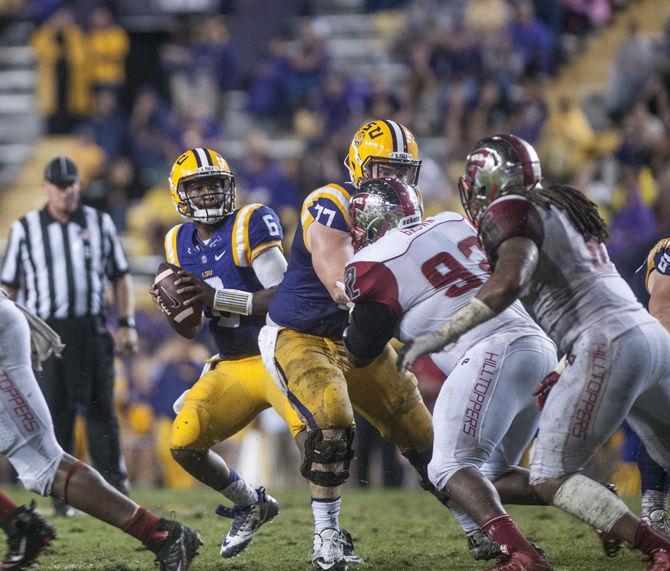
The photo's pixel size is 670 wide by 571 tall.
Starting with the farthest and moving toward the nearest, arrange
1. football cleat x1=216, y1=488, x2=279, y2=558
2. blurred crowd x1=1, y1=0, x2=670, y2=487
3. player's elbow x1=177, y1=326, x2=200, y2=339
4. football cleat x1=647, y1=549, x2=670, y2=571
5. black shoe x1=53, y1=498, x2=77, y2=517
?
blurred crowd x1=1, y1=0, x2=670, y2=487, black shoe x1=53, y1=498, x2=77, y2=517, player's elbow x1=177, y1=326, x2=200, y2=339, football cleat x1=216, y1=488, x2=279, y2=558, football cleat x1=647, y1=549, x2=670, y2=571

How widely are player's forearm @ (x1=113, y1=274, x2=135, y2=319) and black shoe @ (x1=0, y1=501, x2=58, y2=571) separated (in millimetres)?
2938

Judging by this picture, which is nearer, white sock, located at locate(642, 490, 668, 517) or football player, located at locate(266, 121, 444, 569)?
football player, located at locate(266, 121, 444, 569)

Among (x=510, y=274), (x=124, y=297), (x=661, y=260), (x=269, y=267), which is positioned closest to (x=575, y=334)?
(x=510, y=274)

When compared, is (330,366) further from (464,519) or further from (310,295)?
(464,519)

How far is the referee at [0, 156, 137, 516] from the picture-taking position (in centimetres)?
725

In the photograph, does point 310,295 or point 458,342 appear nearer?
point 458,342

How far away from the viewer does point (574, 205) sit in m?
4.23

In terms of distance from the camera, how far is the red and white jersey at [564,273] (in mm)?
4090

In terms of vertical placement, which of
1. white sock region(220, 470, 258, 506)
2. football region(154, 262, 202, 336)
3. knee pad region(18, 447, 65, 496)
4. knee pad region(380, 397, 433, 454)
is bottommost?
white sock region(220, 470, 258, 506)

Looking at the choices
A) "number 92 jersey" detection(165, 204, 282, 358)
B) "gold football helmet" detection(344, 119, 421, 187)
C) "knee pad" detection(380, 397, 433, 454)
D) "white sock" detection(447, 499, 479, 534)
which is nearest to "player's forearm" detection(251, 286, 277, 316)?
"number 92 jersey" detection(165, 204, 282, 358)

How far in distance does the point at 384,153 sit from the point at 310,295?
29.0 inches

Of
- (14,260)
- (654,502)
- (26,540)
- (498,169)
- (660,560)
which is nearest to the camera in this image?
(660,560)

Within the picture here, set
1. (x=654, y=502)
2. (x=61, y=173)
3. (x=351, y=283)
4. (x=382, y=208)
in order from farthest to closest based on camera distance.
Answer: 1. (x=61, y=173)
2. (x=654, y=502)
3. (x=382, y=208)
4. (x=351, y=283)

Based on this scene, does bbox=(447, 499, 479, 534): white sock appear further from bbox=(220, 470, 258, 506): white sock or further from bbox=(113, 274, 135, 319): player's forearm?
bbox=(113, 274, 135, 319): player's forearm
